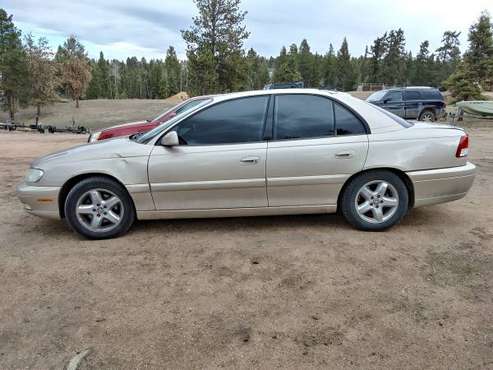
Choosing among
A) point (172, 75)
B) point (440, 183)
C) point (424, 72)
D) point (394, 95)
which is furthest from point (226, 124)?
point (172, 75)

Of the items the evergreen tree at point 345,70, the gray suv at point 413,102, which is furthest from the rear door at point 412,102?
the evergreen tree at point 345,70

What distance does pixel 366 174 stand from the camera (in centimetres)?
434

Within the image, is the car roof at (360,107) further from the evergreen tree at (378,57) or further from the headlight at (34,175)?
the evergreen tree at (378,57)

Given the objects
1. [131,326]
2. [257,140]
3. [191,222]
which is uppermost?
[257,140]

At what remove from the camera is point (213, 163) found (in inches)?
166

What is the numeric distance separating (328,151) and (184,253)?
180 cm

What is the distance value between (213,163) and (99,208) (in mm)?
1300

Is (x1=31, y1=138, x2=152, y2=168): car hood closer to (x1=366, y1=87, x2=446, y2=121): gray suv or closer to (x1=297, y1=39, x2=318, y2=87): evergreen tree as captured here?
(x1=366, y1=87, x2=446, y2=121): gray suv

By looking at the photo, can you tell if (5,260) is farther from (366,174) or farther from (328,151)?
(366,174)

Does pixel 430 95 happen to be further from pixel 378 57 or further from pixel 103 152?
pixel 378 57

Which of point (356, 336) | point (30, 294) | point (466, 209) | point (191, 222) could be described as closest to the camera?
point (356, 336)

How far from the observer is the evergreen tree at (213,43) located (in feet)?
75.5

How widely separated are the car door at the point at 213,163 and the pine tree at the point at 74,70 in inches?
1894

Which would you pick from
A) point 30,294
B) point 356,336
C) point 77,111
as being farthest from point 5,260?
point 77,111
